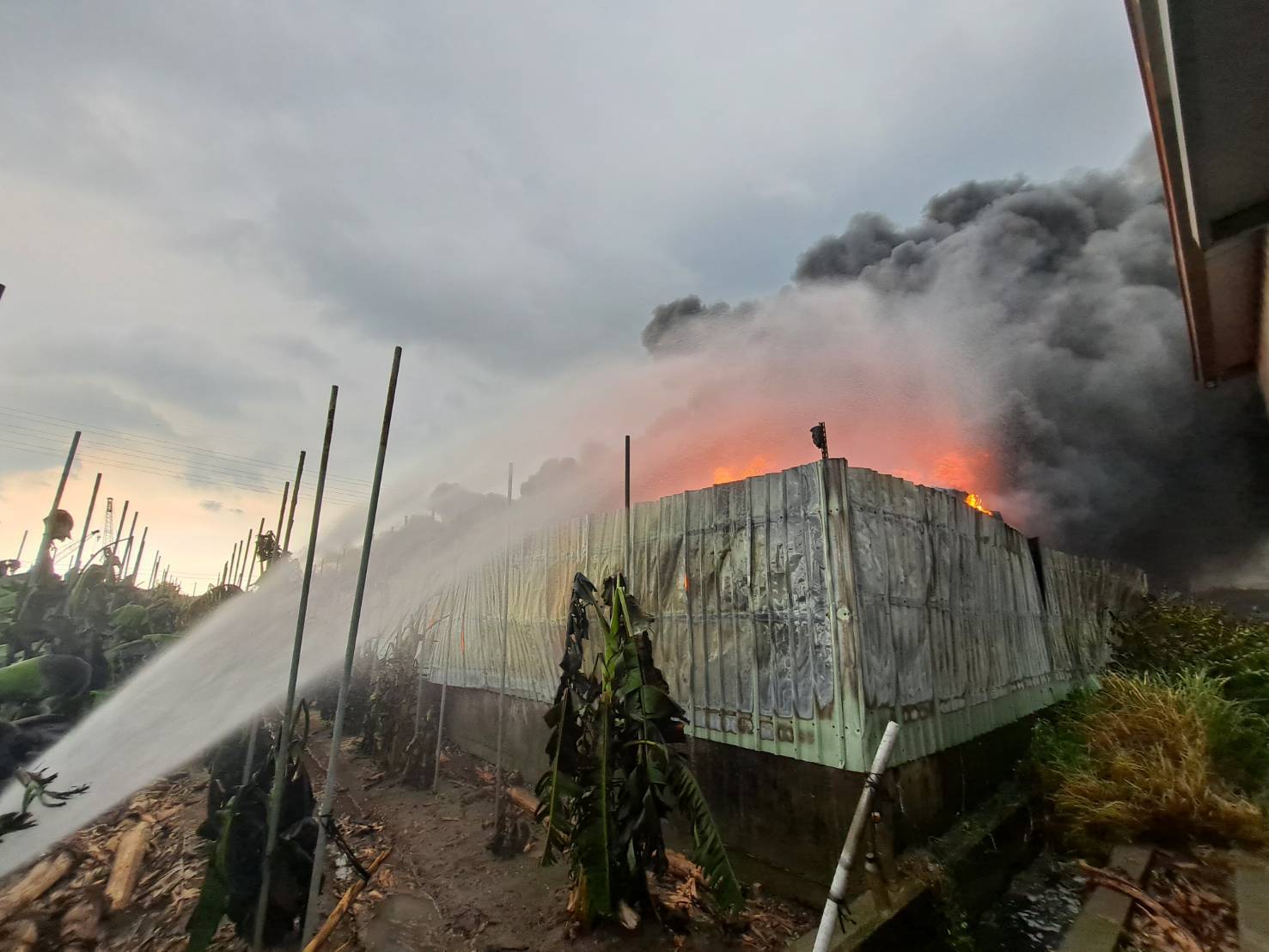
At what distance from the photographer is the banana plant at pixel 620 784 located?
464 cm

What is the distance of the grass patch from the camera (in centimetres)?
605

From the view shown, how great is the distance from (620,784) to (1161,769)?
643cm

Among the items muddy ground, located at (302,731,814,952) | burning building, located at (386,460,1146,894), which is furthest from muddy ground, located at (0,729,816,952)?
burning building, located at (386,460,1146,894)

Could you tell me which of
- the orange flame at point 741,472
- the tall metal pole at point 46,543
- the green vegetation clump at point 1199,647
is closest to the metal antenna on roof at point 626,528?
the orange flame at point 741,472

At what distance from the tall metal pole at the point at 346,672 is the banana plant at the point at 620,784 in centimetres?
177

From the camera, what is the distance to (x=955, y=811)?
6637 millimetres

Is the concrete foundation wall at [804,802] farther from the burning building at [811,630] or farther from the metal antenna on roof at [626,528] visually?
the metal antenna on roof at [626,528]

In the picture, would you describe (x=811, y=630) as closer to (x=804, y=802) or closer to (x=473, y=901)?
(x=804, y=802)

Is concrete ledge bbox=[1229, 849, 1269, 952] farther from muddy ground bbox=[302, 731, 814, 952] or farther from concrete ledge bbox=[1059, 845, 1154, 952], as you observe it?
muddy ground bbox=[302, 731, 814, 952]

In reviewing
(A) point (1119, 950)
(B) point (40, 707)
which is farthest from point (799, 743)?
(B) point (40, 707)

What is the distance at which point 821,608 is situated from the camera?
5742mm

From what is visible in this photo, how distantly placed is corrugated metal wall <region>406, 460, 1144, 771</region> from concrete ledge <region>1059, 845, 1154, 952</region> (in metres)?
1.70

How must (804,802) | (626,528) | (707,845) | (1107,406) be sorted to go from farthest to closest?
1. (1107,406)
2. (626,528)
3. (804,802)
4. (707,845)

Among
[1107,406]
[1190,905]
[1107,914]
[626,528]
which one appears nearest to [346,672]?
[626,528]
